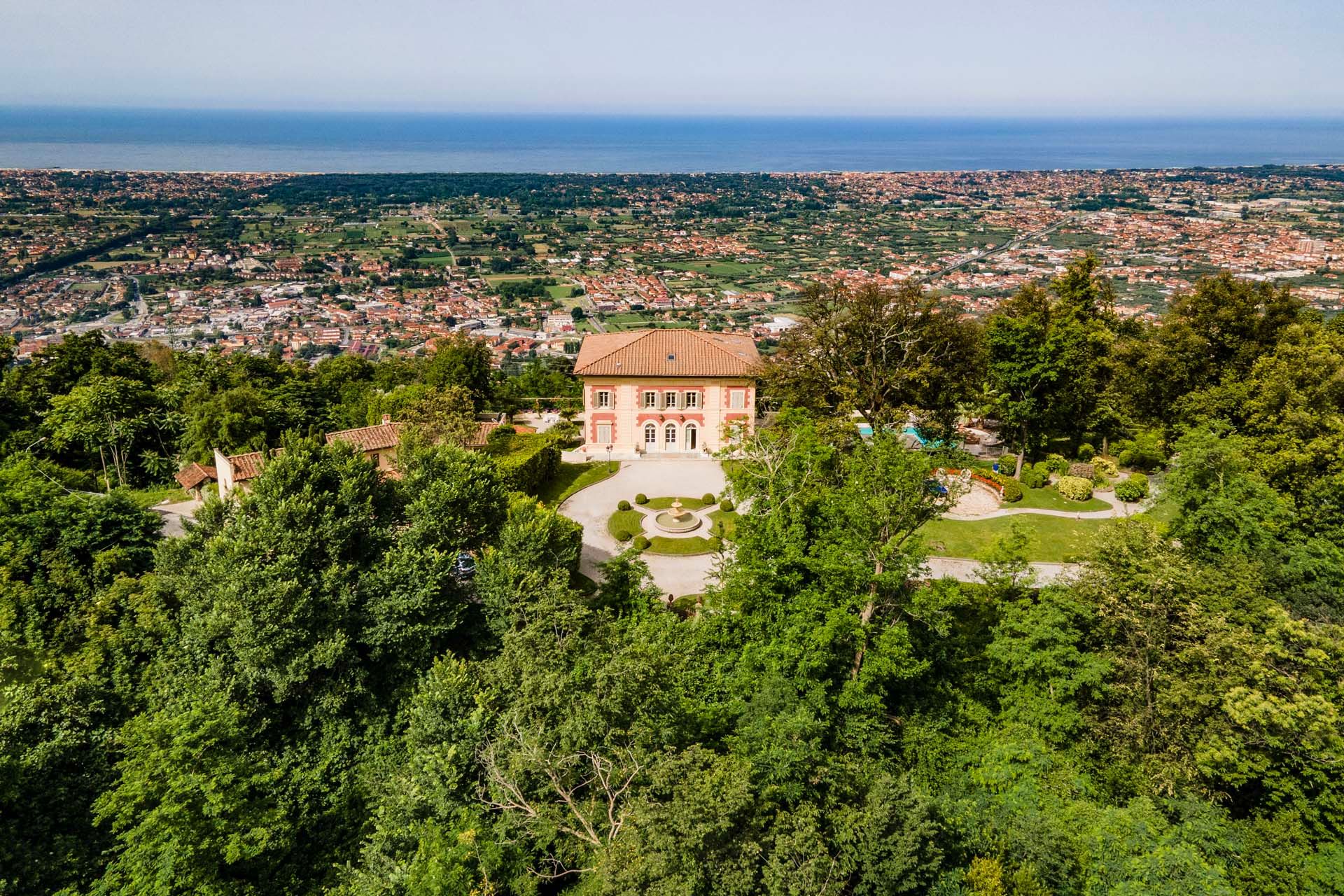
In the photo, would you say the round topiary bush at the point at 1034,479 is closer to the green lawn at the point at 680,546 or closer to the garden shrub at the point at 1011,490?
the garden shrub at the point at 1011,490

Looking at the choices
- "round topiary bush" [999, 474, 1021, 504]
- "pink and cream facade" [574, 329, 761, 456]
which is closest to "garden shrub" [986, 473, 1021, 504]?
"round topiary bush" [999, 474, 1021, 504]

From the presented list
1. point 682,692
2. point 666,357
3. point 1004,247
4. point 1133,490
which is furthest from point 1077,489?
point 1004,247

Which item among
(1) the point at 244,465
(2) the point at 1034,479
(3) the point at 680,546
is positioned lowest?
(3) the point at 680,546

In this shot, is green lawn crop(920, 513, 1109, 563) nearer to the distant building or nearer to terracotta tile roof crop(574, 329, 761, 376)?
terracotta tile roof crop(574, 329, 761, 376)

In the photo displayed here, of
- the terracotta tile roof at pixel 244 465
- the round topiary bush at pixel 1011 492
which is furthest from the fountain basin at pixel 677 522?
the terracotta tile roof at pixel 244 465

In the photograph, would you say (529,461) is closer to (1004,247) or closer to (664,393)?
(664,393)

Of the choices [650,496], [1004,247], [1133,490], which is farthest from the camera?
[1004,247]
